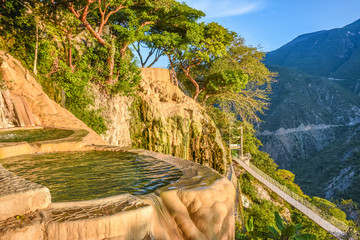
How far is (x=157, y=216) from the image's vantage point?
7.72 feet

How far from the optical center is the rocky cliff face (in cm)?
1143

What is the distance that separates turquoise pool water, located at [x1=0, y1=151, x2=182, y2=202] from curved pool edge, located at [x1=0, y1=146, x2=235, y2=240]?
44 cm

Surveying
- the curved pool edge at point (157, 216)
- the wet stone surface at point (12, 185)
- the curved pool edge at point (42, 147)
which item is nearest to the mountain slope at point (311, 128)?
the curved pool edge at point (42, 147)

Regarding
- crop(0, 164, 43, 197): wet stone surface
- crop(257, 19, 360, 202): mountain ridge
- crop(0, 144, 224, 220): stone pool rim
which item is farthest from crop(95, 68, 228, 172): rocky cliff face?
crop(257, 19, 360, 202): mountain ridge

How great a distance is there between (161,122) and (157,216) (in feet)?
33.5

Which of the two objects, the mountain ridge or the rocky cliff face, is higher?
the rocky cliff face

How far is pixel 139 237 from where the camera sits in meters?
2.09

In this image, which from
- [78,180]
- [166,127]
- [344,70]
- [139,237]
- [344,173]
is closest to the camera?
[139,237]

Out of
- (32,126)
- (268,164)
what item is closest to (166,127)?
(32,126)

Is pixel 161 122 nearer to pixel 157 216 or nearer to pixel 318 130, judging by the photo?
pixel 157 216

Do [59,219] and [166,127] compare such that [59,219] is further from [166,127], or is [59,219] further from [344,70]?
[344,70]

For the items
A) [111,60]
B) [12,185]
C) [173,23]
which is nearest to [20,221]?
[12,185]

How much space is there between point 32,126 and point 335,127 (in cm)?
7965

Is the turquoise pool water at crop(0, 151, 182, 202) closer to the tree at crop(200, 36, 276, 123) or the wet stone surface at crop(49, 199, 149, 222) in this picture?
the wet stone surface at crop(49, 199, 149, 222)
